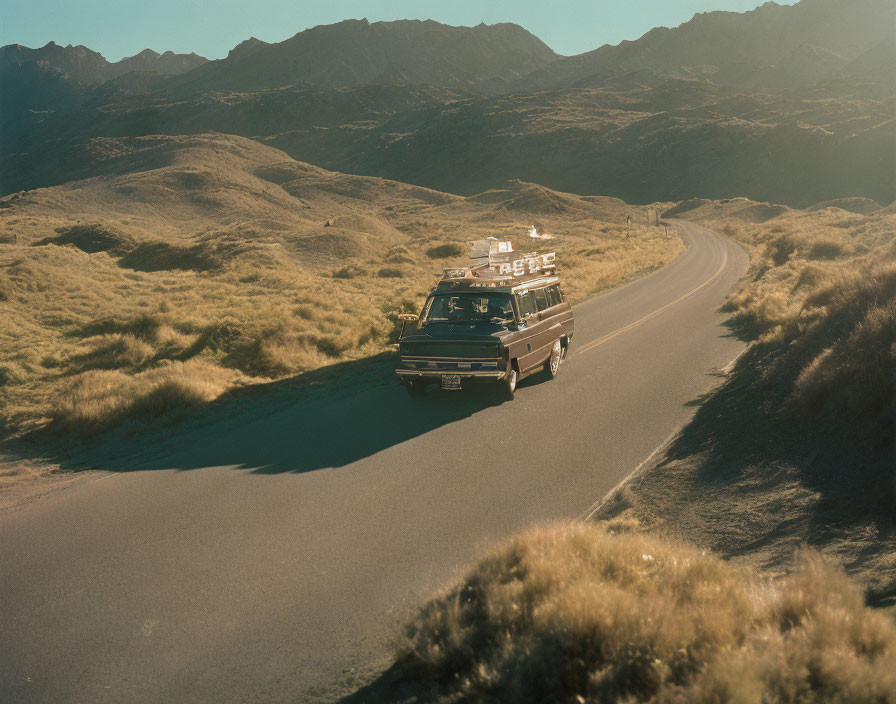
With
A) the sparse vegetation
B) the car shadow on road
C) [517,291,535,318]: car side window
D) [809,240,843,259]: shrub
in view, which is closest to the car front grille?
the car shadow on road

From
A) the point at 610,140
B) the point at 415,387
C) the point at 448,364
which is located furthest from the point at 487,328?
the point at 610,140

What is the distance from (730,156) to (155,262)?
4619 inches

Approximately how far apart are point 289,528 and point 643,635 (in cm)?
418

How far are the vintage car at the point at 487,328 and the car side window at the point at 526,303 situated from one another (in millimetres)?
19

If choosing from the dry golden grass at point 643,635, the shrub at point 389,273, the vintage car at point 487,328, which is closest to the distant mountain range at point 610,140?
the shrub at point 389,273

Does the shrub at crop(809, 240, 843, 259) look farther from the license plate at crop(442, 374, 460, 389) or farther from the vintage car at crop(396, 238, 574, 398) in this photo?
the license plate at crop(442, 374, 460, 389)

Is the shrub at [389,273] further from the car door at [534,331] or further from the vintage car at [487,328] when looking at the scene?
the car door at [534,331]

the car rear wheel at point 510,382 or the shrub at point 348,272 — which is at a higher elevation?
the shrub at point 348,272

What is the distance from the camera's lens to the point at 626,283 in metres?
32.4

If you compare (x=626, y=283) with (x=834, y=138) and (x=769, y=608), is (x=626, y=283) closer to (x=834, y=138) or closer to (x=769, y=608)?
(x=769, y=608)

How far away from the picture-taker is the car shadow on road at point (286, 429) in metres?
9.45

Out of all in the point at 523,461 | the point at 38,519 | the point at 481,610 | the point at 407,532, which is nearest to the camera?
the point at 481,610

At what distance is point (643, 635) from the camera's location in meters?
3.77

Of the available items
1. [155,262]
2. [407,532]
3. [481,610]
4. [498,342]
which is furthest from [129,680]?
[155,262]
